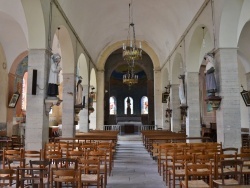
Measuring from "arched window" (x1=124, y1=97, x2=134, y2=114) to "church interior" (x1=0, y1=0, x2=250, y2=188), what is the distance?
4626mm

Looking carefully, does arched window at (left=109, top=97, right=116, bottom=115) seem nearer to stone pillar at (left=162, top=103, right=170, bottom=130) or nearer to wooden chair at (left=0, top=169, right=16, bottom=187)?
stone pillar at (left=162, top=103, right=170, bottom=130)

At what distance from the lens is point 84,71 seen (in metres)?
16.1

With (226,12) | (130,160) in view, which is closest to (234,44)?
(226,12)

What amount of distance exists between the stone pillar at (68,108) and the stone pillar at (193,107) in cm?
511

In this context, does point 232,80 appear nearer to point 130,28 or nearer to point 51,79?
point 51,79

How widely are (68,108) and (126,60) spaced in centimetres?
439

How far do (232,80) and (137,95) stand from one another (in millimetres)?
21930

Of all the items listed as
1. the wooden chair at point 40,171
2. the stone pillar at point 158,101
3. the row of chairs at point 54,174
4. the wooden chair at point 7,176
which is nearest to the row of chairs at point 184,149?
the row of chairs at point 54,174

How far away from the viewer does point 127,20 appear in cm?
1652

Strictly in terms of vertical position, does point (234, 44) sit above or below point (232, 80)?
above

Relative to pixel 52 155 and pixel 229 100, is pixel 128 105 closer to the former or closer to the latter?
pixel 229 100

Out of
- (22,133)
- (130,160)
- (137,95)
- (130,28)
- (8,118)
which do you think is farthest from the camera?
(137,95)

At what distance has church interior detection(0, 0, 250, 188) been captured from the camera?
26.3ft

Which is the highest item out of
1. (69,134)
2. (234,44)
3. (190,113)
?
(234,44)
